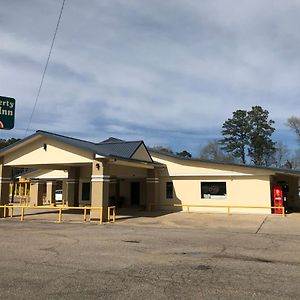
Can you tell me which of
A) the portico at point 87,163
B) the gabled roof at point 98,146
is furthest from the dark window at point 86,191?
the gabled roof at point 98,146

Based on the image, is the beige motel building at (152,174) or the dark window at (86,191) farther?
the dark window at (86,191)

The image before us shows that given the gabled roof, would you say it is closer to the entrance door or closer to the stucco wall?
the stucco wall

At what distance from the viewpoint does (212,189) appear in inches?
1128

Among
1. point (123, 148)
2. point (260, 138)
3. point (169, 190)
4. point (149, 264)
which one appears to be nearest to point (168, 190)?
point (169, 190)

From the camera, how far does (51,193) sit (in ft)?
137

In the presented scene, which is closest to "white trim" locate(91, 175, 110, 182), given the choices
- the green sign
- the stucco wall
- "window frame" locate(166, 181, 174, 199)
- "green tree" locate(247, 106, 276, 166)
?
the green sign

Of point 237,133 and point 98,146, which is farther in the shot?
point 237,133

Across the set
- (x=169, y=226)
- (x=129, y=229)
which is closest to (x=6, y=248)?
(x=129, y=229)

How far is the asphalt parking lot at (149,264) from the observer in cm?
720

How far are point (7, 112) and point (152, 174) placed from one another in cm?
1628

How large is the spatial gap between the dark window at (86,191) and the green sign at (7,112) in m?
20.9

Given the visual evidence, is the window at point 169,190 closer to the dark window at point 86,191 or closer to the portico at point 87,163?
the portico at point 87,163

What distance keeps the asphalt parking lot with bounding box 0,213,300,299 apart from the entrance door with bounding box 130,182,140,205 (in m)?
18.2

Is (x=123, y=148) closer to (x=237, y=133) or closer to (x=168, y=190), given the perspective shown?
(x=168, y=190)
